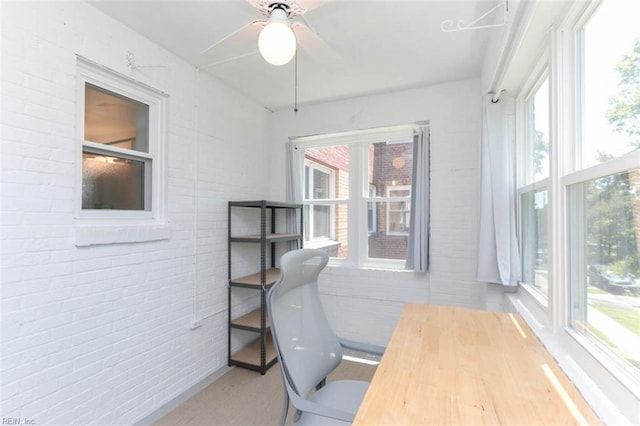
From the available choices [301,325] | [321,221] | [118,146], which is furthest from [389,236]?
[118,146]

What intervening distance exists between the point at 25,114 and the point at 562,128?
266 cm

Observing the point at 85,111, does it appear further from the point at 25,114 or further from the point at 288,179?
A: the point at 288,179

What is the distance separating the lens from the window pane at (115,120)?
6.18ft

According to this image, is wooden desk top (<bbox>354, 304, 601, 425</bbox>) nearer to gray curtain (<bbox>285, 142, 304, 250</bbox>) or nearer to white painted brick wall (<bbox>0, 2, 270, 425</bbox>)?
white painted brick wall (<bbox>0, 2, 270, 425</bbox>)

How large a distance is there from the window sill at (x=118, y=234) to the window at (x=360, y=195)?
171 centimetres

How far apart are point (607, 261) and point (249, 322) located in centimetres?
259

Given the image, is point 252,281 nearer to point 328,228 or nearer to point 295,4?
point 328,228

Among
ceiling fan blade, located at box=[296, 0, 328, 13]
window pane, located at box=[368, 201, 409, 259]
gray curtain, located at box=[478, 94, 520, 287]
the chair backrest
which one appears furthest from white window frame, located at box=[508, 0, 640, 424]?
window pane, located at box=[368, 201, 409, 259]

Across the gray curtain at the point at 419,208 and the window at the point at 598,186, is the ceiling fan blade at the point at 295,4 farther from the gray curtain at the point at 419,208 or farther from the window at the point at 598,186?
the gray curtain at the point at 419,208

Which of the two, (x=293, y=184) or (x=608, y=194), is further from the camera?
(x=293, y=184)

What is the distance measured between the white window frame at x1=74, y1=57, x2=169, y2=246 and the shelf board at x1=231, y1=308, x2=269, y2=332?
3.64 feet

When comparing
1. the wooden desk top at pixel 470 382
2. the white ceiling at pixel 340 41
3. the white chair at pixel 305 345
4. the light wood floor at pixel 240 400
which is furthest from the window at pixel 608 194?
the light wood floor at pixel 240 400

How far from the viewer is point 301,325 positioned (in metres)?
1.43

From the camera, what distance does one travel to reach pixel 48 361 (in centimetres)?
159
